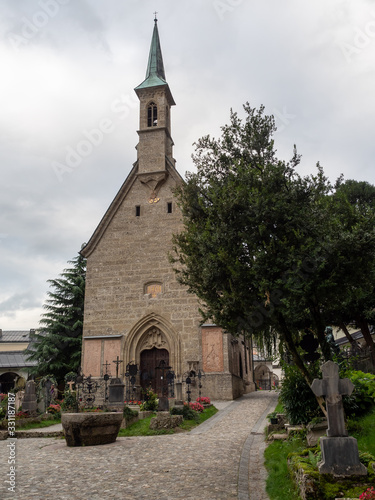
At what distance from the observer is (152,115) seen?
1094 inches

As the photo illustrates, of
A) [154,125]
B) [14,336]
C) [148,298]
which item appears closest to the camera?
[148,298]

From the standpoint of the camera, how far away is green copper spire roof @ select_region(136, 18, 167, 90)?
28.6 meters

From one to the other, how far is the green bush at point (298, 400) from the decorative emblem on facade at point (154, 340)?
13.4 m

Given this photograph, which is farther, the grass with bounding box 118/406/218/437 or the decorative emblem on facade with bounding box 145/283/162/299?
the decorative emblem on facade with bounding box 145/283/162/299

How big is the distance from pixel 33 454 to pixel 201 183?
7.66 metres

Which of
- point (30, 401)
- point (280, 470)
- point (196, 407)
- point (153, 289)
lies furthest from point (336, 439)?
point (153, 289)

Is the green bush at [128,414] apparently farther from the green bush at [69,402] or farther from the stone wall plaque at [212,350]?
the stone wall plaque at [212,350]

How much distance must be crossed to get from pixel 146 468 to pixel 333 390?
3.88 meters

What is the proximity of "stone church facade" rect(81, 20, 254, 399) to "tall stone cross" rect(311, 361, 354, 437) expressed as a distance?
15127 mm

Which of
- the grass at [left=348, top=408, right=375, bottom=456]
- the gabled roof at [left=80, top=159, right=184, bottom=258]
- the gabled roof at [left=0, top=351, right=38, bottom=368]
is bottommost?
the grass at [left=348, top=408, right=375, bottom=456]

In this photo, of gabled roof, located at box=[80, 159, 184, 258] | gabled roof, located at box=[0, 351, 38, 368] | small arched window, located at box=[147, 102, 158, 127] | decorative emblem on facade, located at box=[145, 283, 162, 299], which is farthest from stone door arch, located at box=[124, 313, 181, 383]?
gabled roof, located at box=[0, 351, 38, 368]

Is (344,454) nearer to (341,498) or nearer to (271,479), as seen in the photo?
(341,498)

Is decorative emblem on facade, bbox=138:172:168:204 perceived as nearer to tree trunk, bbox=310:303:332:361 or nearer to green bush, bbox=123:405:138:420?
green bush, bbox=123:405:138:420

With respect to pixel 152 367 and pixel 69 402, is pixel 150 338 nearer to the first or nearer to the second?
pixel 152 367
